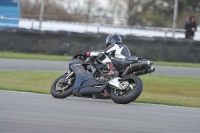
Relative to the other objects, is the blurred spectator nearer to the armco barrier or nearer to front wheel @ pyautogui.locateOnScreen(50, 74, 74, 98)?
the armco barrier

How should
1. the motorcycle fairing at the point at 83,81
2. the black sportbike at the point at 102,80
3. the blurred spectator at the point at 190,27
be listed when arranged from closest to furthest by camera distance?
1. the black sportbike at the point at 102,80
2. the motorcycle fairing at the point at 83,81
3. the blurred spectator at the point at 190,27

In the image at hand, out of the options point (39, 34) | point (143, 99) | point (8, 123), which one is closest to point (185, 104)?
point (143, 99)

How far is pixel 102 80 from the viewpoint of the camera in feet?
37.8

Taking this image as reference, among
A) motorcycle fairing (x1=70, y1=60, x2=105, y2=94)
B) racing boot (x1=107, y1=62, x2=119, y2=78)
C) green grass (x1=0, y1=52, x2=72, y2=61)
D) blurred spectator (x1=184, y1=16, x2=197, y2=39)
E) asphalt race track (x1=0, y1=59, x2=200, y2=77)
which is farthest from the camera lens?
blurred spectator (x1=184, y1=16, x2=197, y2=39)

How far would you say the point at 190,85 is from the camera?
16.1 meters

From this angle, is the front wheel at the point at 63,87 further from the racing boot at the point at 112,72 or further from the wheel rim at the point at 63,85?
the racing boot at the point at 112,72

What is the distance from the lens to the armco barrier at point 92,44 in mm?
24156

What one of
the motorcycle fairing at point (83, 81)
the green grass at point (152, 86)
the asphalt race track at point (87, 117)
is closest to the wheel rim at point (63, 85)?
the motorcycle fairing at point (83, 81)

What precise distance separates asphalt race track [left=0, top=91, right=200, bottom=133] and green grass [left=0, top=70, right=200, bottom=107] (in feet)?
4.99

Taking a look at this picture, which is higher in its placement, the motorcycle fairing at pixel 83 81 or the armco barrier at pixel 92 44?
the motorcycle fairing at pixel 83 81

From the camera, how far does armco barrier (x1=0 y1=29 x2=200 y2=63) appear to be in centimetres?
2416

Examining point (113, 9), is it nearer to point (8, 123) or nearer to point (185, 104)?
point (185, 104)

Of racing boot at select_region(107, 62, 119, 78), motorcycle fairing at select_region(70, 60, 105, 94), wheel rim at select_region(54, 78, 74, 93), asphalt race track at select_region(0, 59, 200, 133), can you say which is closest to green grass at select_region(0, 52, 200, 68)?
asphalt race track at select_region(0, 59, 200, 133)

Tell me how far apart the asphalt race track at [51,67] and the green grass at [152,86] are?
65.1 inches
